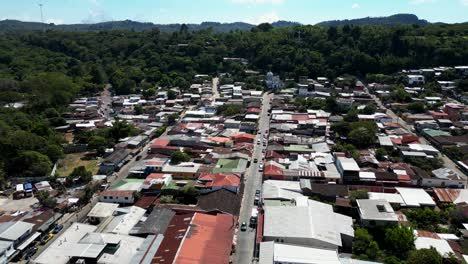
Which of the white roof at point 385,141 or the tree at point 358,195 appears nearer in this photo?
the tree at point 358,195

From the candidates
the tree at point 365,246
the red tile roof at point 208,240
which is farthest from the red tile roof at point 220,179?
the tree at point 365,246

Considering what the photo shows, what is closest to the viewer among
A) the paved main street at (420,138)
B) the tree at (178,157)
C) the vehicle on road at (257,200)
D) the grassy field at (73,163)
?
the vehicle on road at (257,200)

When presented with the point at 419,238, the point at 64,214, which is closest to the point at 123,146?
the point at 64,214

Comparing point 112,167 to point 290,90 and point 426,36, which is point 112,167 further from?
point 426,36

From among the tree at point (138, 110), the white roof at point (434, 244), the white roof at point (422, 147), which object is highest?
the tree at point (138, 110)

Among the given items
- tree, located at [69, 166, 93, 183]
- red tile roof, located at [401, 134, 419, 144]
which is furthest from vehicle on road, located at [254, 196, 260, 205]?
red tile roof, located at [401, 134, 419, 144]

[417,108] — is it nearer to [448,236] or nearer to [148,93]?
[448,236]

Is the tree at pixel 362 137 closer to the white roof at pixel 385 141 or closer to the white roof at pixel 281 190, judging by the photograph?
the white roof at pixel 385 141
